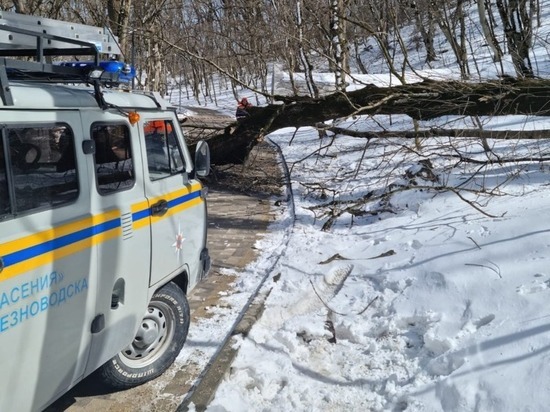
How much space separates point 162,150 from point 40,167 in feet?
4.98

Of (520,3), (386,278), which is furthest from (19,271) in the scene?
(520,3)

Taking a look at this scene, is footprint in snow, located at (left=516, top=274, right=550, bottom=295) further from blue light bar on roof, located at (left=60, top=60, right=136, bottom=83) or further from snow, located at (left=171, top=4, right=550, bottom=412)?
blue light bar on roof, located at (left=60, top=60, right=136, bottom=83)

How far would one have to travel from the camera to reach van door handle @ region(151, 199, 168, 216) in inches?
164

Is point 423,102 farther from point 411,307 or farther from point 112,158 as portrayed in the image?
point 112,158

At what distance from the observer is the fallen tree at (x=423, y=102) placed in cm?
845

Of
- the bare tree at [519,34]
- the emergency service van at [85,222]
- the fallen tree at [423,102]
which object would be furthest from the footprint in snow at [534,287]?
the bare tree at [519,34]

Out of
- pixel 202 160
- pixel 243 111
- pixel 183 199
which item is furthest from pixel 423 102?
pixel 243 111

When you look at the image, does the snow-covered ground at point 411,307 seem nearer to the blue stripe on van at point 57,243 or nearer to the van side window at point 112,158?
the blue stripe on van at point 57,243

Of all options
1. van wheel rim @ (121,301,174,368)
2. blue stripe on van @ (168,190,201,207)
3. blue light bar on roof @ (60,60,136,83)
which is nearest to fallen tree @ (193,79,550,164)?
blue stripe on van @ (168,190,201,207)

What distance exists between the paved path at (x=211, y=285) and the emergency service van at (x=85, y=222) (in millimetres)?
175

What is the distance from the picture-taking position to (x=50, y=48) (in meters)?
4.31

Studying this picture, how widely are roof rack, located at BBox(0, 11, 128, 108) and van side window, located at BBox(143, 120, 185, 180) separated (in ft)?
1.63

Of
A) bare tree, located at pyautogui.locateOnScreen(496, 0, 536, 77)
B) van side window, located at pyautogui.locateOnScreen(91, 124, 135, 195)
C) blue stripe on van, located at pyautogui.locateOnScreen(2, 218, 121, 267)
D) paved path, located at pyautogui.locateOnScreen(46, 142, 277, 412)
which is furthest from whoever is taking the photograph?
bare tree, located at pyautogui.locateOnScreen(496, 0, 536, 77)

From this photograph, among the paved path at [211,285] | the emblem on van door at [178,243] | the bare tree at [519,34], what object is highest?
the bare tree at [519,34]
